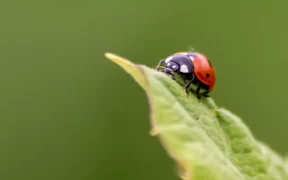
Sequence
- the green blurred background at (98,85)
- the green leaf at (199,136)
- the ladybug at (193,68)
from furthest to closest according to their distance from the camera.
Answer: the green blurred background at (98,85)
the ladybug at (193,68)
the green leaf at (199,136)

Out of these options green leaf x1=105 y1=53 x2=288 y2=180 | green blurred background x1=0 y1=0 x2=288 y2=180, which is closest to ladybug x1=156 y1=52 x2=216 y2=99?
green leaf x1=105 y1=53 x2=288 y2=180

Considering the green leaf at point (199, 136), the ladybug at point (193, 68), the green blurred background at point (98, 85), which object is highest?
the green blurred background at point (98, 85)

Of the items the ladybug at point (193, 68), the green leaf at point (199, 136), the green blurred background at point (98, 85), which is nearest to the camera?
the green leaf at point (199, 136)

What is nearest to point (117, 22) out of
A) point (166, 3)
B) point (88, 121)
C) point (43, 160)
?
point (166, 3)

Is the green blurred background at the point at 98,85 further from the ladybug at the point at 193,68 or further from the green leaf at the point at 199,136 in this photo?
the green leaf at the point at 199,136

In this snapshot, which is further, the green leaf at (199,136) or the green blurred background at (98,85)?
the green blurred background at (98,85)

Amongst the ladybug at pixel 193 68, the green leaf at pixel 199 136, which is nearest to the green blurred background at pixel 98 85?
the ladybug at pixel 193 68

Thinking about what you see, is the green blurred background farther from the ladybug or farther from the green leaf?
the green leaf
